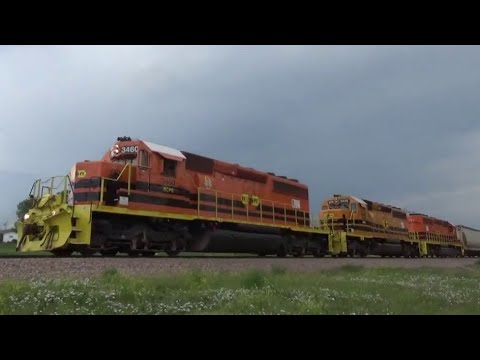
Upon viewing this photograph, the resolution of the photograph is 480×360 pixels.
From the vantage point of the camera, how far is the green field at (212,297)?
6.18m

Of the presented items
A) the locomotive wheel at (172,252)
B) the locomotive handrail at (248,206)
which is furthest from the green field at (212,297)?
the locomotive handrail at (248,206)

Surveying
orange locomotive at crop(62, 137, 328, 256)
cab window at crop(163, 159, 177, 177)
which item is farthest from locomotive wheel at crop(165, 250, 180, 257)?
cab window at crop(163, 159, 177, 177)

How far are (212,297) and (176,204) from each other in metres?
8.90

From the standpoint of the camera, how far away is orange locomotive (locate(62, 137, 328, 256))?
13984mm

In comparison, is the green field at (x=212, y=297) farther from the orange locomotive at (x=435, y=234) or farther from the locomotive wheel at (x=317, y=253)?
the orange locomotive at (x=435, y=234)

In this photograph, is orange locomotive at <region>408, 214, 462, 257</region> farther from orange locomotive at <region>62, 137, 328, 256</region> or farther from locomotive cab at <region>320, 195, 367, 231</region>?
orange locomotive at <region>62, 137, 328, 256</region>

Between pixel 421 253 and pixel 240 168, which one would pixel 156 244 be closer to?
pixel 240 168

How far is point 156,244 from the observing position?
49.8ft

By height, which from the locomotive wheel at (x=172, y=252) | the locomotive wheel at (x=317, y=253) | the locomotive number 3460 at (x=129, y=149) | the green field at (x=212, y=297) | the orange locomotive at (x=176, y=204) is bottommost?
the green field at (x=212, y=297)

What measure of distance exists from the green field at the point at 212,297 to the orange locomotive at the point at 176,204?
5043 millimetres
